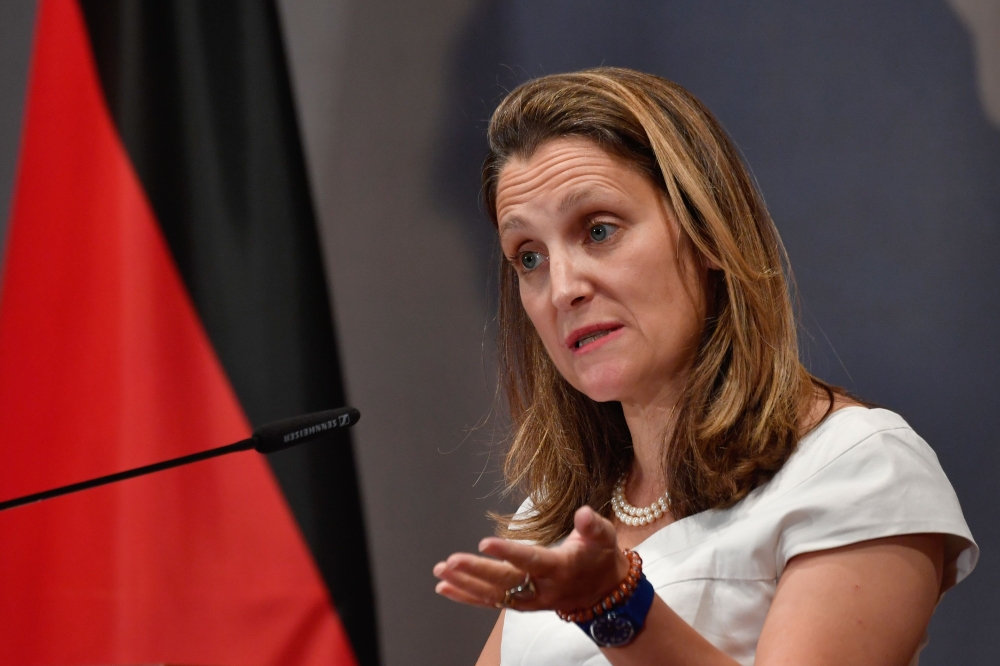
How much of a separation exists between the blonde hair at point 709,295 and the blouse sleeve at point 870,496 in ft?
0.26

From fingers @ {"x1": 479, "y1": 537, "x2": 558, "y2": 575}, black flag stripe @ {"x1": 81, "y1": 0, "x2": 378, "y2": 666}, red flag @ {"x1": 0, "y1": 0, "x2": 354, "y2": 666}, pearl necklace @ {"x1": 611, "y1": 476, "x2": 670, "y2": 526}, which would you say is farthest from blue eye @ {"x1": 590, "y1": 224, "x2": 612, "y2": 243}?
red flag @ {"x1": 0, "y1": 0, "x2": 354, "y2": 666}

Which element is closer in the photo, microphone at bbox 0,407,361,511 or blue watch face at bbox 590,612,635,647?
blue watch face at bbox 590,612,635,647

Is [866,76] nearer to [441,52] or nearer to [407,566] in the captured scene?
[441,52]

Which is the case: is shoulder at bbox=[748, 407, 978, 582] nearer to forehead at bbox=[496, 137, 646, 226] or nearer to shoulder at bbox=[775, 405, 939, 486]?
shoulder at bbox=[775, 405, 939, 486]

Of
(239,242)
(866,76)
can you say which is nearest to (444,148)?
(239,242)

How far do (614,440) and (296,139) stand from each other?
1.02m

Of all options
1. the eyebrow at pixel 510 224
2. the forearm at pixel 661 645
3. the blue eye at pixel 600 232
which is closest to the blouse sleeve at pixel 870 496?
the forearm at pixel 661 645

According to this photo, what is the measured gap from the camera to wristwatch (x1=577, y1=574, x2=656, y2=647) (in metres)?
0.96

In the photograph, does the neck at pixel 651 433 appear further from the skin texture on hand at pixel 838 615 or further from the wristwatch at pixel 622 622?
the wristwatch at pixel 622 622

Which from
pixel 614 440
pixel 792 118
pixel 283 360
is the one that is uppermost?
pixel 792 118

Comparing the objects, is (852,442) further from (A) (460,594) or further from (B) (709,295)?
(A) (460,594)

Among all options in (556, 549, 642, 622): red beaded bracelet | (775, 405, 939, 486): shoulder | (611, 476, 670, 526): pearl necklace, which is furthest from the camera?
(611, 476, 670, 526): pearl necklace

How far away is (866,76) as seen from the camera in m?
1.87

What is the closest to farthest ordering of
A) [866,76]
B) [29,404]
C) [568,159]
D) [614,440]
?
[568,159] < [614,440] < [866,76] < [29,404]
